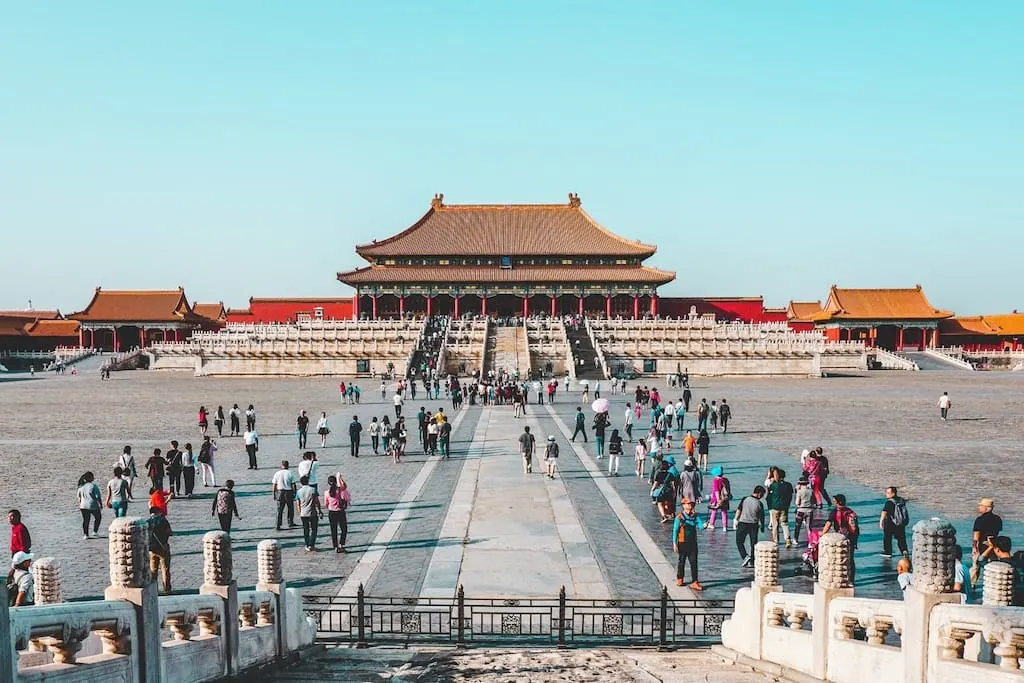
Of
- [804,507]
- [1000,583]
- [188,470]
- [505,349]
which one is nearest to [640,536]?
[804,507]

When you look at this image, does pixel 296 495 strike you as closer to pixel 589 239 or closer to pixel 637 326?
pixel 637 326

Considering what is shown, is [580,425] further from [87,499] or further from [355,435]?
[87,499]

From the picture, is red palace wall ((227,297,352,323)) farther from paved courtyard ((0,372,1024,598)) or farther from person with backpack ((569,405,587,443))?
person with backpack ((569,405,587,443))

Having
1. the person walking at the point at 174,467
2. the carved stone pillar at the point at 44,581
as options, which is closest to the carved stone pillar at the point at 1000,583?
the carved stone pillar at the point at 44,581

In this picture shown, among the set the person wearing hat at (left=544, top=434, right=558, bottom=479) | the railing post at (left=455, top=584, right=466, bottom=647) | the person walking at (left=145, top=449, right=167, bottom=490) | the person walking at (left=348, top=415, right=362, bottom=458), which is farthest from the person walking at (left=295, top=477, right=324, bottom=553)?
the person walking at (left=348, top=415, right=362, bottom=458)

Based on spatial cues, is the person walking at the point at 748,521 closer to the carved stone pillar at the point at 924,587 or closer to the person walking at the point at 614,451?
the carved stone pillar at the point at 924,587

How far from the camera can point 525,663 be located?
7.22 meters

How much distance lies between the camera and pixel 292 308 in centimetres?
7994

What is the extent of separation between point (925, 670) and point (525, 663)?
11.4ft

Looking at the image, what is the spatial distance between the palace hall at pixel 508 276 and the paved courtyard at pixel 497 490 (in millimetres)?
38820

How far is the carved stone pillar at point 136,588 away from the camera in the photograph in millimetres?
5684

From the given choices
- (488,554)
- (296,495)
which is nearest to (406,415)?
(296,495)

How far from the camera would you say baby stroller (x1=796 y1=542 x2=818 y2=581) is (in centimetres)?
1052

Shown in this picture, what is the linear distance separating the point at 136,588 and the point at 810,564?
29.0 ft
